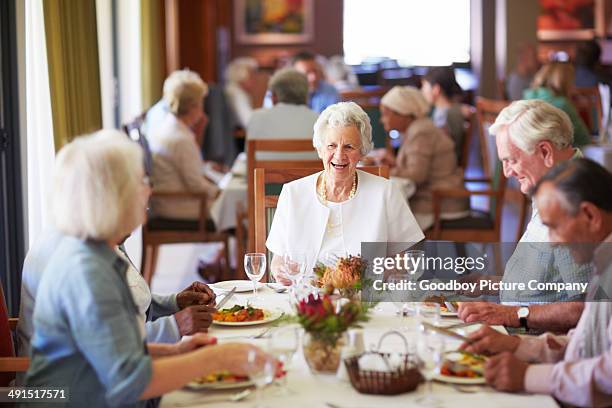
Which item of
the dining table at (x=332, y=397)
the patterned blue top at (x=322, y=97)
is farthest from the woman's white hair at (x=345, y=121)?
the patterned blue top at (x=322, y=97)

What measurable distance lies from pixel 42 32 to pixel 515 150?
7.83 ft

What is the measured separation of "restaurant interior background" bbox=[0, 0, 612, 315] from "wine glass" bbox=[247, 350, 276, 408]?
2440mm

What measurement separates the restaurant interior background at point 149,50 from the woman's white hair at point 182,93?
47cm

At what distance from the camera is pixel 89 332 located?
1977mm

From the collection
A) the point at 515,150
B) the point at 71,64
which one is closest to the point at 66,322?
the point at 515,150

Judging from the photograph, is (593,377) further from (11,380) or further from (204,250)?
(204,250)

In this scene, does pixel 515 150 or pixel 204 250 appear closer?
pixel 515 150

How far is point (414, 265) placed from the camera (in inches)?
107

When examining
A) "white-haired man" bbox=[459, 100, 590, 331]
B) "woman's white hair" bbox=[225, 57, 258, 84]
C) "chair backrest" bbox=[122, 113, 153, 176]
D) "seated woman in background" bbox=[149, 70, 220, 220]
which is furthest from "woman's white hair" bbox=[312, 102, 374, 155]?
"woman's white hair" bbox=[225, 57, 258, 84]

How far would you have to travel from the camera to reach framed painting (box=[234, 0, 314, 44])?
1698cm

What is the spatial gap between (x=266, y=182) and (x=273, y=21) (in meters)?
13.6

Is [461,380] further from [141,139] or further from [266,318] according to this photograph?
[141,139]

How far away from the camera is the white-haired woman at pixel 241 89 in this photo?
34.6ft

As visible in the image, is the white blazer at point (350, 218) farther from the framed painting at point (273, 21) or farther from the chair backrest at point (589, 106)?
the framed painting at point (273, 21)
